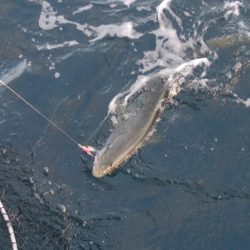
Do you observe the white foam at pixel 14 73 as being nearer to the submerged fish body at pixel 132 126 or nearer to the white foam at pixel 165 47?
the submerged fish body at pixel 132 126

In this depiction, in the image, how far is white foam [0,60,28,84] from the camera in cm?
1016

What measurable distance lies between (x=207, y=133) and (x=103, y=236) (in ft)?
8.86

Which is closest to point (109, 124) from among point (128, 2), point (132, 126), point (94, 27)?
point (132, 126)

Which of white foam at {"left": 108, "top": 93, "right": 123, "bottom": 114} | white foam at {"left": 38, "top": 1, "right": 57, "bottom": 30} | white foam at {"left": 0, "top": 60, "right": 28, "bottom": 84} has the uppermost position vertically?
white foam at {"left": 38, "top": 1, "right": 57, "bottom": 30}

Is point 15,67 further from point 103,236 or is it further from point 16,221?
point 103,236

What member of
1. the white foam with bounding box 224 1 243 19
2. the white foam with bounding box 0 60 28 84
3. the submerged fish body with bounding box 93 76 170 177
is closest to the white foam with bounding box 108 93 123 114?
the submerged fish body with bounding box 93 76 170 177

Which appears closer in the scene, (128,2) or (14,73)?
(14,73)

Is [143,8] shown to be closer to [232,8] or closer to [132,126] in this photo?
[232,8]

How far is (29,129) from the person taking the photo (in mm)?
9539

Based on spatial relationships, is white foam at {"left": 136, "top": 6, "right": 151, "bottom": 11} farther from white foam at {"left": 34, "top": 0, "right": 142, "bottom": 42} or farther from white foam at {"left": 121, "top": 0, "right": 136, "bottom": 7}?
white foam at {"left": 34, "top": 0, "right": 142, "bottom": 42}

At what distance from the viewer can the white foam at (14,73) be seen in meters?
10.2

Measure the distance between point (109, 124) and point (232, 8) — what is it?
12.7 feet

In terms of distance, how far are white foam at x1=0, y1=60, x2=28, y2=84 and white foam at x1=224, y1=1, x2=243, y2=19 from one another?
4.37m

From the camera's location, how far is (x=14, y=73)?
10.3 m
